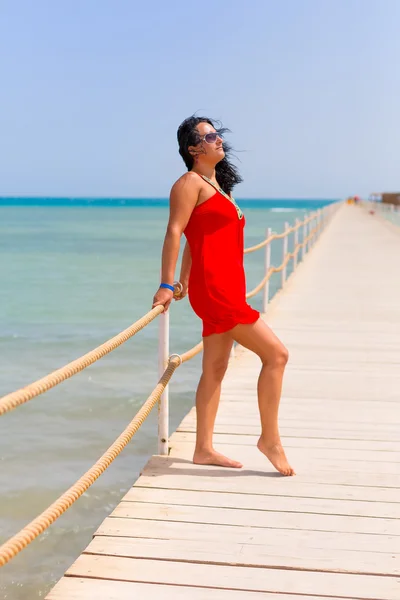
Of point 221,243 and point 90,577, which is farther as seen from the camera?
point 221,243

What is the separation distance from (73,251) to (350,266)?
23395 millimetres

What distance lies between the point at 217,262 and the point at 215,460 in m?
1.06

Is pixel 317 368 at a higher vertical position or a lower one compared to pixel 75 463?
higher

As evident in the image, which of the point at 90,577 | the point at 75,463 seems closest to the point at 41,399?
the point at 75,463

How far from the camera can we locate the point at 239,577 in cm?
285

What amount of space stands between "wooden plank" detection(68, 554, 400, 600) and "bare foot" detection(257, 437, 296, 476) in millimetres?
991

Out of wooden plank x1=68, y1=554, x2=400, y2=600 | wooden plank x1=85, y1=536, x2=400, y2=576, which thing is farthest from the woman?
wooden plank x1=68, y1=554, x2=400, y2=600

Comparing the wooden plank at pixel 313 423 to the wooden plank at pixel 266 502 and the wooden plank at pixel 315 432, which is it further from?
the wooden plank at pixel 266 502

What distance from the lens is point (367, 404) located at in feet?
17.9

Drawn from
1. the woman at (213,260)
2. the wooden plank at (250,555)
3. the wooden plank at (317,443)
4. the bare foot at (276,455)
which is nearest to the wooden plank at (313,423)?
the wooden plank at (317,443)

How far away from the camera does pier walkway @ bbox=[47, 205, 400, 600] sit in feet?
9.20

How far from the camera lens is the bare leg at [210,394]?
3750 millimetres

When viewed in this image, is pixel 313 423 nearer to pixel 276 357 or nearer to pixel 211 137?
pixel 276 357

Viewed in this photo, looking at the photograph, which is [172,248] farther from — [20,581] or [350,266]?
[350,266]
